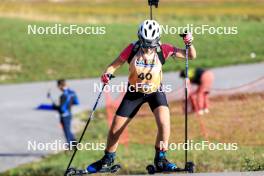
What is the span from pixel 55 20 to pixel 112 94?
→ 61.3ft

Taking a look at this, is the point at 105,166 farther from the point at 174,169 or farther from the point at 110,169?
the point at 174,169

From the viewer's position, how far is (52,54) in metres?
39.8

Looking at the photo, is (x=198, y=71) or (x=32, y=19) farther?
(x=32, y=19)

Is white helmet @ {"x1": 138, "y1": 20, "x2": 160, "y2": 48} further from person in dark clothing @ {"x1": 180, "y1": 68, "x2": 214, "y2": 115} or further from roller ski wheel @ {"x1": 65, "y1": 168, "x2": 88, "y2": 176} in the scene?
person in dark clothing @ {"x1": 180, "y1": 68, "x2": 214, "y2": 115}

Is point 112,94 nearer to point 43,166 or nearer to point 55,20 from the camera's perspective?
point 43,166

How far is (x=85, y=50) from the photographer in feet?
135

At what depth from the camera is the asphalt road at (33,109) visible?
1981 centimetres

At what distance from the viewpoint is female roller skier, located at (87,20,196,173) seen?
10.7m

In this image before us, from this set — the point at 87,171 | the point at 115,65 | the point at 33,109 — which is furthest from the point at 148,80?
the point at 33,109

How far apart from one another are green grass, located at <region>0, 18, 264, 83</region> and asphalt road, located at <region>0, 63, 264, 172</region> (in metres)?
2.24

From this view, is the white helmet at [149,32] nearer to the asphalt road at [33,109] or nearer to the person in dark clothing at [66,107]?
the asphalt road at [33,109]

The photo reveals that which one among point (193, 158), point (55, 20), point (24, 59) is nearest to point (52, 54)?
point (24, 59)

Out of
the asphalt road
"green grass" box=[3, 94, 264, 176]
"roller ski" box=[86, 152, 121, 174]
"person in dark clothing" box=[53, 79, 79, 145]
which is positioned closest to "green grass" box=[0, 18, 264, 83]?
the asphalt road

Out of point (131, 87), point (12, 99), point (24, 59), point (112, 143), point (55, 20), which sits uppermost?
point (55, 20)
